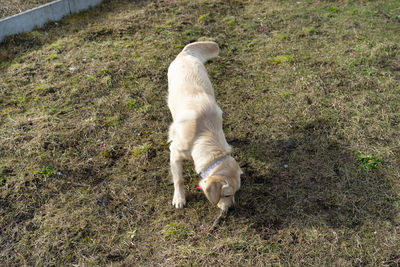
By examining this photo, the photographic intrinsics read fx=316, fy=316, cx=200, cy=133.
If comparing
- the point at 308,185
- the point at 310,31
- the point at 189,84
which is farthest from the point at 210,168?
the point at 310,31

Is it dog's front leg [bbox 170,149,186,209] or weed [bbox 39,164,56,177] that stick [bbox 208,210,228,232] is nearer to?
dog's front leg [bbox 170,149,186,209]

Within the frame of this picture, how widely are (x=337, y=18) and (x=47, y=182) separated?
26.3 feet

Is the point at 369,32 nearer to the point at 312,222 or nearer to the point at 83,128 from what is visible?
the point at 312,222

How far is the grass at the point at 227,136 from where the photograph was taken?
12.5 feet

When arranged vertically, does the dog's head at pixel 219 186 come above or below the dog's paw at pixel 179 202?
above

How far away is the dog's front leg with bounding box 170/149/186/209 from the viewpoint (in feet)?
13.6

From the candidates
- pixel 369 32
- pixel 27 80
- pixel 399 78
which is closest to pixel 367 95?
pixel 399 78

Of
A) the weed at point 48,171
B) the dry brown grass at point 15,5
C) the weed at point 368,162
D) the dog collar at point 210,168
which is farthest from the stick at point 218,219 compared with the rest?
the dry brown grass at point 15,5

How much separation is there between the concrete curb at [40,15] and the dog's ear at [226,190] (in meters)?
6.81

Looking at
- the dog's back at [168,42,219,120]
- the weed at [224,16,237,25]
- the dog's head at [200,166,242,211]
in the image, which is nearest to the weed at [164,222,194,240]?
the dog's head at [200,166,242,211]

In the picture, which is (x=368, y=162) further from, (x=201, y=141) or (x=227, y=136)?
(x=201, y=141)

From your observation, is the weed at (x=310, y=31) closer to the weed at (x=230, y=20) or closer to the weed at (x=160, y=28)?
the weed at (x=230, y=20)

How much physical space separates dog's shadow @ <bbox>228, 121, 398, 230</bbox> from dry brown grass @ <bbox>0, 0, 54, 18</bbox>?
6760 millimetres

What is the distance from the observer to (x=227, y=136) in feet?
17.3
